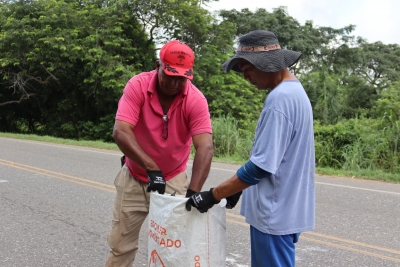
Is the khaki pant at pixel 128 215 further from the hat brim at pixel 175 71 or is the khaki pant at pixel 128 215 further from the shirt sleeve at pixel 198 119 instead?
the hat brim at pixel 175 71

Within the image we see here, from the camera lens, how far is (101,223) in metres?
5.63

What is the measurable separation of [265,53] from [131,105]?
0.99 meters

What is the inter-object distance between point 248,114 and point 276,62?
66.2 ft

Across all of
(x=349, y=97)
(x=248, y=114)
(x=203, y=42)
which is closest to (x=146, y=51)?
(x=203, y=42)

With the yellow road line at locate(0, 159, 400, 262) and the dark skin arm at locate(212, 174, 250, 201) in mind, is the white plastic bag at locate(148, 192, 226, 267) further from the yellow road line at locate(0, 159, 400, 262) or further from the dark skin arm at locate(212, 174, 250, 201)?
the yellow road line at locate(0, 159, 400, 262)

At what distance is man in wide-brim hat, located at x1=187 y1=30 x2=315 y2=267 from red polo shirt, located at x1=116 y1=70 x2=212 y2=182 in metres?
0.69

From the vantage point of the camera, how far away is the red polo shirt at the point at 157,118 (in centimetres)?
293

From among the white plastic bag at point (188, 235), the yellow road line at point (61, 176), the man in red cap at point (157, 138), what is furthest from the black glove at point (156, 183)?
the yellow road line at point (61, 176)

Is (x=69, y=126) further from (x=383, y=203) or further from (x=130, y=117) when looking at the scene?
(x=130, y=117)

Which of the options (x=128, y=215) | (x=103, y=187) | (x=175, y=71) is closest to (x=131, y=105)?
(x=175, y=71)

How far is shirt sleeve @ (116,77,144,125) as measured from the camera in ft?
9.48

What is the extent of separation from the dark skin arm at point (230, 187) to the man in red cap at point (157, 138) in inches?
16.5

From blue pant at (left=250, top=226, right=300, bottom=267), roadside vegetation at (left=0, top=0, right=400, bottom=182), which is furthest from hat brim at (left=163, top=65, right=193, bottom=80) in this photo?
roadside vegetation at (left=0, top=0, right=400, bottom=182)

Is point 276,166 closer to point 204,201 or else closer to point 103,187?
point 204,201
